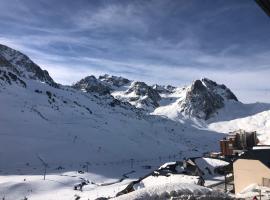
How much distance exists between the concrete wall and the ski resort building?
32.8 meters

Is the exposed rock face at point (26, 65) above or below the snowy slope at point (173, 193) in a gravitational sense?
above

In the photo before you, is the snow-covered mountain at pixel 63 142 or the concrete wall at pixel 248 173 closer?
the concrete wall at pixel 248 173

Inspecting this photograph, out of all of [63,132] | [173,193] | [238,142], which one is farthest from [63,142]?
[173,193]

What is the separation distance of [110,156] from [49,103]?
3382 centimetres

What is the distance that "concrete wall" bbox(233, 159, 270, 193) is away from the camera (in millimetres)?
28812

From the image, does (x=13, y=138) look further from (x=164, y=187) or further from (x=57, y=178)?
(x=164, y=187)

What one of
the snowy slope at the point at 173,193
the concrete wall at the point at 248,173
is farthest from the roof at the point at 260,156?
the snowy slope at the point at 173,193

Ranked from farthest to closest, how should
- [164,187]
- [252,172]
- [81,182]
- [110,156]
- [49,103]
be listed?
[49,103], [110,156], [81,182], [252,172], [164,187]

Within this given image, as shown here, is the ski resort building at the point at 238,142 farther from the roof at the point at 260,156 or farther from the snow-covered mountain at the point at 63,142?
the roof at the point at 260,156

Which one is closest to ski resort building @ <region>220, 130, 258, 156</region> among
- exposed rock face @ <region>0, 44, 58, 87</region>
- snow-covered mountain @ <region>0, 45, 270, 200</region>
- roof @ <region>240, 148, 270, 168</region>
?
snow-covered mountain @ <region>0, 45, 270, 200</region>

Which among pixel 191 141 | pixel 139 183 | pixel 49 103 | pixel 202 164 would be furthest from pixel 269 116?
pixel 139 183

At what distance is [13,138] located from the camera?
238 feet

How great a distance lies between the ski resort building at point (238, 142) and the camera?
6316 centimetres

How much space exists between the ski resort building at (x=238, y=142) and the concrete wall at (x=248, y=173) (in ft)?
107
